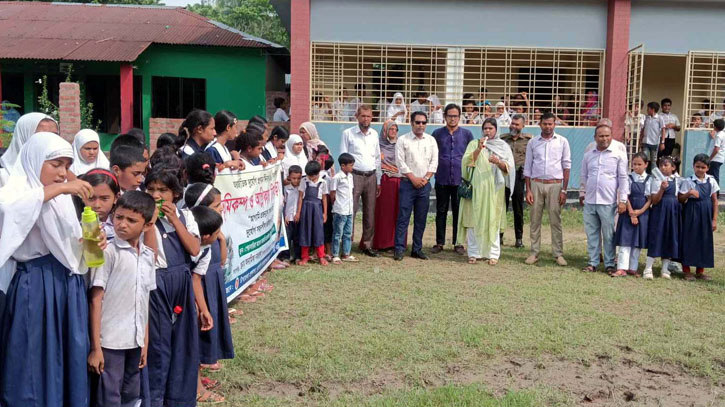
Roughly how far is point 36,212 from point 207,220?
1.15 m

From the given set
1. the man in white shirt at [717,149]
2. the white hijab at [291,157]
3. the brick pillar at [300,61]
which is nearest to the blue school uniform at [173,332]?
the white hijab at [291,157]

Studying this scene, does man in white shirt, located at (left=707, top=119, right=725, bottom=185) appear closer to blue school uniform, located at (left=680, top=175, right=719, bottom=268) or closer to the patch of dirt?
blue school uniform, located at (left=680, top=175, right=719, bottom=268)

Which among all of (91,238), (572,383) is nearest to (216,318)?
(91,238)

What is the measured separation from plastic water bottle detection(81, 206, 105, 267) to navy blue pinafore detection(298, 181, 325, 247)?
4.96 meters

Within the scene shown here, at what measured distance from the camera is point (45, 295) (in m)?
2.97

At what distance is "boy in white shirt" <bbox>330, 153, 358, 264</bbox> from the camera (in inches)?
320

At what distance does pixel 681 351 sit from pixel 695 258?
2.94 m

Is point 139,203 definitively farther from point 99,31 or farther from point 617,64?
point 99,31

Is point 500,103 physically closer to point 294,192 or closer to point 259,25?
point 294,192

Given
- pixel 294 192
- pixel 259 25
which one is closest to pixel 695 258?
pixel 294 192

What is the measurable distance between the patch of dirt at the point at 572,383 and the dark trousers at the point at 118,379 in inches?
39.1

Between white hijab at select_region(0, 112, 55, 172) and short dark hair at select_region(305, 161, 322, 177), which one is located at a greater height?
white hijab at select_region(0, 112, 55, 172)

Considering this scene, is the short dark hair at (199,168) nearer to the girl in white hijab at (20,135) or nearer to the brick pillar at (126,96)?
the girl in white hijab at (20,135)

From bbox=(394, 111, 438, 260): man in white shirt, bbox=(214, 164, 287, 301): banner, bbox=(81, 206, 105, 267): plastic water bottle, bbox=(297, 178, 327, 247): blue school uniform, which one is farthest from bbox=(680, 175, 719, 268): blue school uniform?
bbox=(81, 206, 105, 267): plastic water bottle
